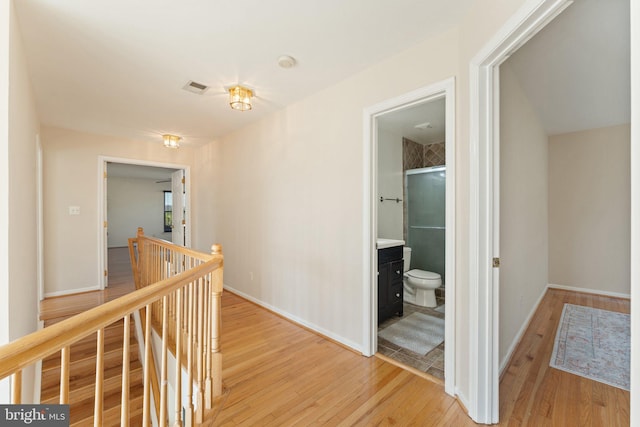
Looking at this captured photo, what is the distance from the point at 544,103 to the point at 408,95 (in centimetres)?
205

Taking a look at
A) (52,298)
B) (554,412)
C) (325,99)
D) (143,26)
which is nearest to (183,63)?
(143,26)

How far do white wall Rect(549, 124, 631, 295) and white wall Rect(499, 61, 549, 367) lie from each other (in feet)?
4.98

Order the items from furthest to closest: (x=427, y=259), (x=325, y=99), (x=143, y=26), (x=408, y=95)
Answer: (x=427, y=259) → (x=325, y=99) → (x=408, y=95) → (x=143, y=26)

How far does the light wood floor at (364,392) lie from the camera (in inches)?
64.8

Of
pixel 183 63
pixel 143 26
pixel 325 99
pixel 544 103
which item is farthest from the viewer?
pixel 544 103

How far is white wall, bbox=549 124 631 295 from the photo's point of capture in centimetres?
385

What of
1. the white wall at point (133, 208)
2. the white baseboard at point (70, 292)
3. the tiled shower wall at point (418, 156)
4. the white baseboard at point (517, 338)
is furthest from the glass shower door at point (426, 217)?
the white wall at point (133, 208)

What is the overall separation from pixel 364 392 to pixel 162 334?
136cm

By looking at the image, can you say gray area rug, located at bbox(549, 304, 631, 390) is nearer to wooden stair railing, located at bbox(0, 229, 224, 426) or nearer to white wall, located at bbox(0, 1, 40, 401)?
wooden stair railing, located at bbox(0, 229, 224, 426)

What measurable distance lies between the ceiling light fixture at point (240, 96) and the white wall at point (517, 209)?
Result: 2.18m

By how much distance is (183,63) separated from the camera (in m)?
2.27

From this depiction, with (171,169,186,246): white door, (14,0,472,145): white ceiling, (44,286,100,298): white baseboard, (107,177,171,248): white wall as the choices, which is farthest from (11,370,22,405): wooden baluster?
(107,177,171,248): white wall

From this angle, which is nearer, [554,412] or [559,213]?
[554,412]

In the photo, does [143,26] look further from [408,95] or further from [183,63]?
[408,95]
